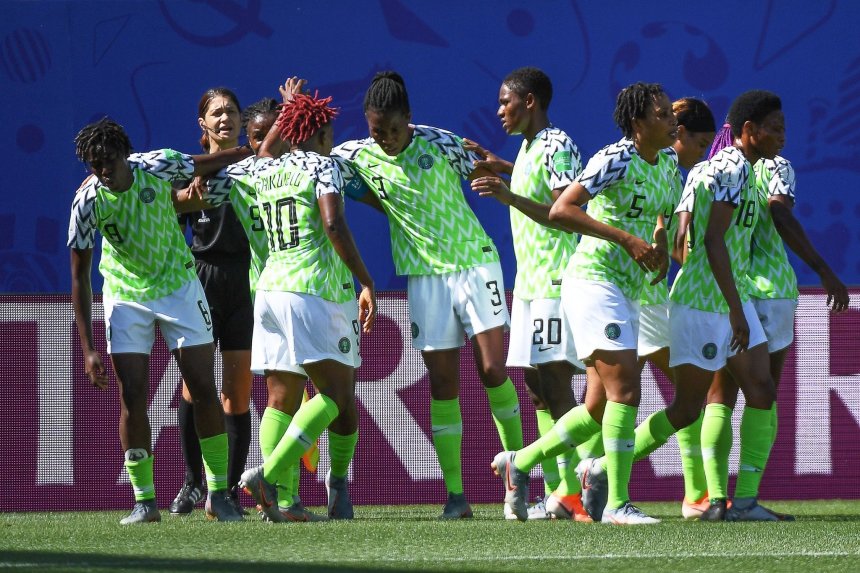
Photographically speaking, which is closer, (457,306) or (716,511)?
(716,511)

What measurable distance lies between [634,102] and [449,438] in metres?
1.91

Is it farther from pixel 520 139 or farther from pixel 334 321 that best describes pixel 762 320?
pixel 520 139

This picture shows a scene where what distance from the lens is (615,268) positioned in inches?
280

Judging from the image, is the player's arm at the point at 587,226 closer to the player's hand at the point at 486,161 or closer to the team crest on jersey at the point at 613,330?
the team crest on jersey at the point at 613,330

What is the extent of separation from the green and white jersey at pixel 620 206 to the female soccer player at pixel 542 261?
1.22 ft

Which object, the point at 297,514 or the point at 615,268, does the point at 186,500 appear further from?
the point at 615,268

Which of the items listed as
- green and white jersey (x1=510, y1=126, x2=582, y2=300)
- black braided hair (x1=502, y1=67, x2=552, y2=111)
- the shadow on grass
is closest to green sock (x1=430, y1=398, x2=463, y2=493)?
green and white jersey (x1=510, y1=126, x2=582, y2=300)

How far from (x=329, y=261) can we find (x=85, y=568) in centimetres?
245

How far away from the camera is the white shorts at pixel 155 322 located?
7.54 m

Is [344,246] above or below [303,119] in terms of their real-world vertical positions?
below

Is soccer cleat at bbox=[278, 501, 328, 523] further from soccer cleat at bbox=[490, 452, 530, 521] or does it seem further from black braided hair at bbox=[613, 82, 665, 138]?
black braided hair at bbox=[613, 82, 665, 138]

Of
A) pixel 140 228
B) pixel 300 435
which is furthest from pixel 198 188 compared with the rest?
pixel 300 435

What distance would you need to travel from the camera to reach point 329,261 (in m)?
7.51

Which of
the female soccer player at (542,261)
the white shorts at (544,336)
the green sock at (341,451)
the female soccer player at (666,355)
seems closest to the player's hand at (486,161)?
the female soccer player at (542,261)
